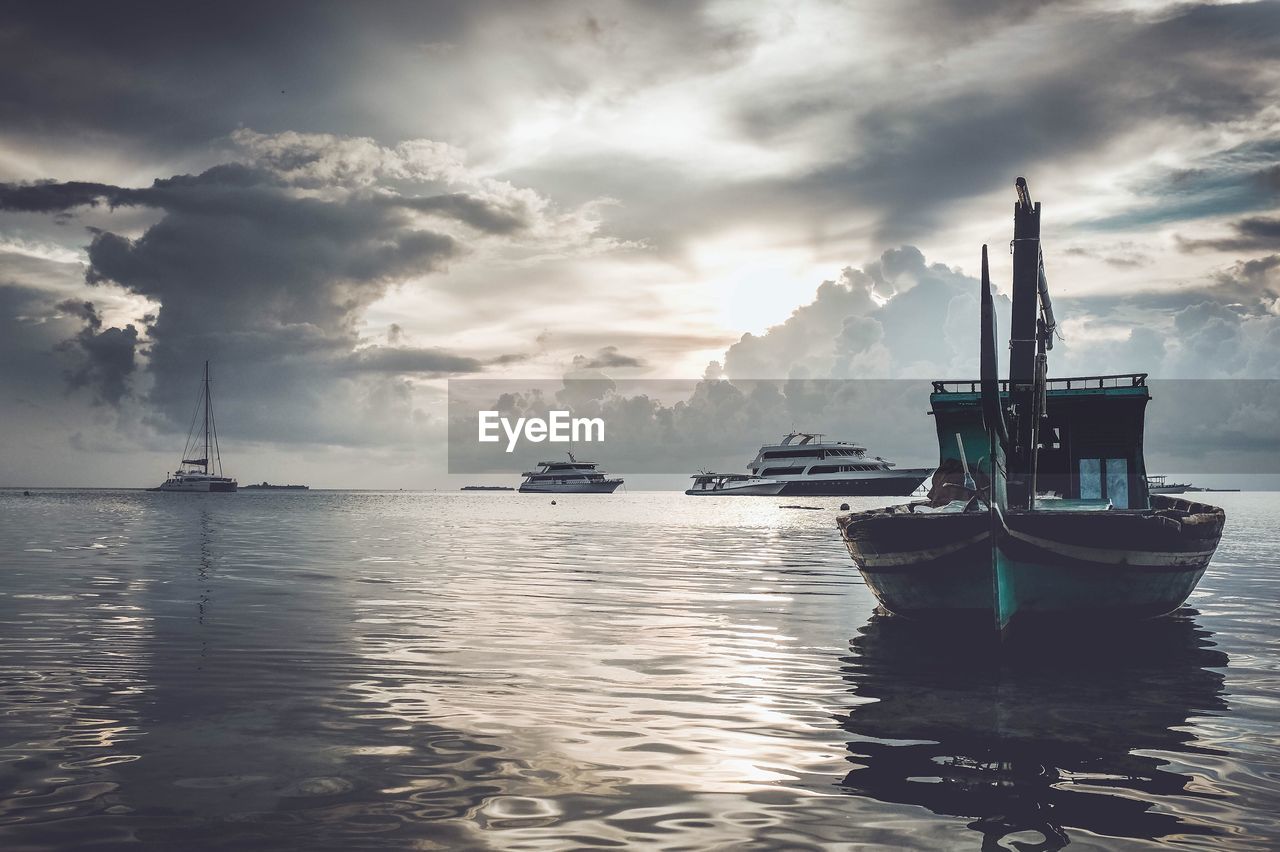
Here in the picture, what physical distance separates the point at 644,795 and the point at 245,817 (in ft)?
9.74

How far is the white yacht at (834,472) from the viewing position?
14038cm

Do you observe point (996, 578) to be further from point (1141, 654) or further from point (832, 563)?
point (832, 563)

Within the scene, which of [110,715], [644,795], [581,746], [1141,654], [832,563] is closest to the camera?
[644,795]

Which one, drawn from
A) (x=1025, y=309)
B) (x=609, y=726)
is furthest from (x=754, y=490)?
(x=609, y=726)

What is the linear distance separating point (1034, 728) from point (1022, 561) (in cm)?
658

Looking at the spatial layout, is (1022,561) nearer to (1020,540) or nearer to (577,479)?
(1020,540)

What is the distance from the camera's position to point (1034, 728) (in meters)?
10.2

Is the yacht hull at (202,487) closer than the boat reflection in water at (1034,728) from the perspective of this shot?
No

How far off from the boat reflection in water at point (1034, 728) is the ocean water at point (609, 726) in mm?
46

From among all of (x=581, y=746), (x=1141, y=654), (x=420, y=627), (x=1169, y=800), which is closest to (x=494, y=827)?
(x=581, y=746)

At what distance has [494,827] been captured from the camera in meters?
6.72

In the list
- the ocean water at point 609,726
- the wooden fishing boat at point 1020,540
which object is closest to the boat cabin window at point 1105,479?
the wooden fishing boat at point 1020,540

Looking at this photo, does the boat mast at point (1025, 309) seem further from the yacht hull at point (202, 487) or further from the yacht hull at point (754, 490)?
the yacht hull at point (202, 487)

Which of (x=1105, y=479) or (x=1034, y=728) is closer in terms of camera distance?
(x=1034, y=728)
